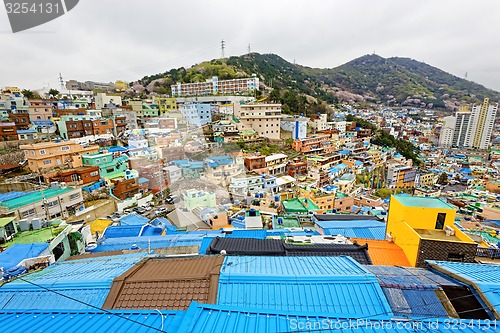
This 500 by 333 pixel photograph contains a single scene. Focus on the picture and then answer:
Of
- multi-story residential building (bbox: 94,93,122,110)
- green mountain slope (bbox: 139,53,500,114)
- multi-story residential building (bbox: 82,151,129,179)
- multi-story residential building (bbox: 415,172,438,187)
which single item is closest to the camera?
multi-story residential building (bbox: 82,151,129,179)

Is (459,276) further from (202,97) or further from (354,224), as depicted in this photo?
(202,97)

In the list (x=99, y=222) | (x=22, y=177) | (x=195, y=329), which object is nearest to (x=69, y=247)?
(x=99, y=222)

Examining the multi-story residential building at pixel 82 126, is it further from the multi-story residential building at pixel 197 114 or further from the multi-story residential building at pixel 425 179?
the multi-story residential building at pixel 425 179

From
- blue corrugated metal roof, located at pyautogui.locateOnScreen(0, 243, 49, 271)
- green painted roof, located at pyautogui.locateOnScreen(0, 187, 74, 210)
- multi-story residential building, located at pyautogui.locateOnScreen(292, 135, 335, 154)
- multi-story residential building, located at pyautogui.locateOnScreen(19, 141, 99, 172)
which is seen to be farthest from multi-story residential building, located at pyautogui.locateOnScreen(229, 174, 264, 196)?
blue corrugated metal roof, located at pyautogui.locateOnScreen(0, 243, 49, 271)

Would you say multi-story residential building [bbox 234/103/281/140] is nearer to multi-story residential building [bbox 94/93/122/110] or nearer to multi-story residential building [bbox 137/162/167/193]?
multi-story residential building [bbox 137/162/167/193]

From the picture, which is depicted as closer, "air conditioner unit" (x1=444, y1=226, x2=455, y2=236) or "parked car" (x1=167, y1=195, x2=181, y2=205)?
"air conditioner unit" (x1=444, y1=226, x2=455, y2=236)

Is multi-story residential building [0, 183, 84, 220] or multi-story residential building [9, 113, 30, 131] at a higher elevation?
multi-story residential building [9, 113, 30, 131]

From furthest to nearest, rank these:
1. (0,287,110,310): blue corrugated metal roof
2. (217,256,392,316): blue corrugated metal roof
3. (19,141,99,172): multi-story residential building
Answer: (19,141,99,172): multi-story residential building → (0,287,110,310): blue corrugated metal roof → (217,256,392,316): blue corrugated metal roof
